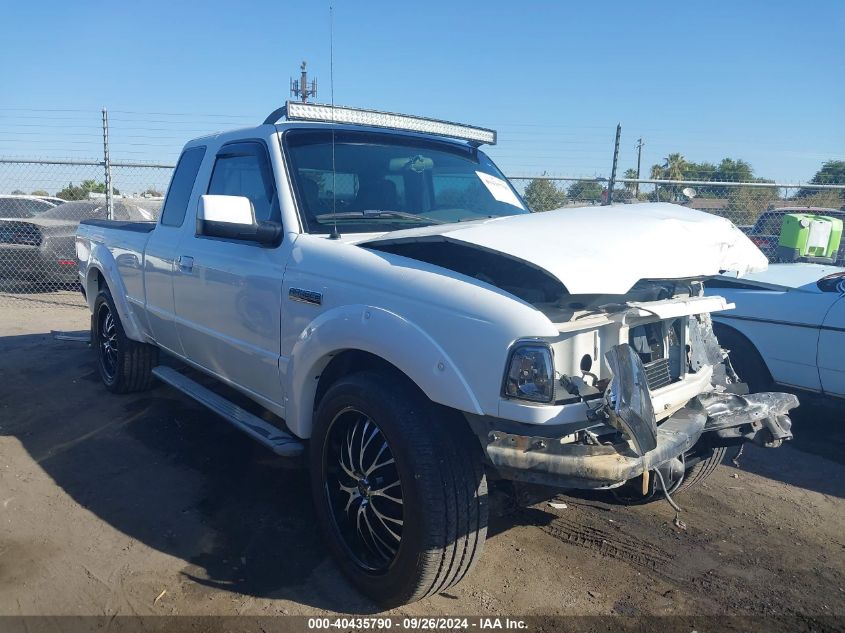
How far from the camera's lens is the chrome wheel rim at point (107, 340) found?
5.72m

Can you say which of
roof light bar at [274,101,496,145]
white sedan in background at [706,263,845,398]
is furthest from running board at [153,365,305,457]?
white sedan in background at [706,263,845,398]

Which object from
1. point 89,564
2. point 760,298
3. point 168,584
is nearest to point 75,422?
point 89,564

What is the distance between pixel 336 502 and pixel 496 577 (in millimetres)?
832

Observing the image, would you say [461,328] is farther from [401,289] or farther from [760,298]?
[760,298]

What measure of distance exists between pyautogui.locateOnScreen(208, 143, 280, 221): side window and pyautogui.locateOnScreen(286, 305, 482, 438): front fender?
2.85 feet

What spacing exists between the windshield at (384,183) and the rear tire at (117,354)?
9.06ft

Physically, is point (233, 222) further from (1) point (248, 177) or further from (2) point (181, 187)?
(2) point (181, 187)

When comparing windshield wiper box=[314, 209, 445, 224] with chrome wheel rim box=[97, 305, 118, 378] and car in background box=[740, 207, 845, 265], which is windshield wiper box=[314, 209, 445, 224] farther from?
car in background box=[740, 207, 845, 265]

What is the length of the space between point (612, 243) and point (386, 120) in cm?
186

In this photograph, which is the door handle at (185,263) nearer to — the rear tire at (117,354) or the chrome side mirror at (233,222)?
the chrome side mirror at (233,222)

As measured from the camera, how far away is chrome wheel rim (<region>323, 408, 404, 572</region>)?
279 centimetres

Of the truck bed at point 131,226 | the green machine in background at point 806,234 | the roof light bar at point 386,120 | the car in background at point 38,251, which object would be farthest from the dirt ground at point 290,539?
the car in background at point 38,251

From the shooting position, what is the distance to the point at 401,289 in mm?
2688

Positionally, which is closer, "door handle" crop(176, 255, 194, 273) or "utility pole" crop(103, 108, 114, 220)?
"door handle" crop(176, 255, 194, 273)
